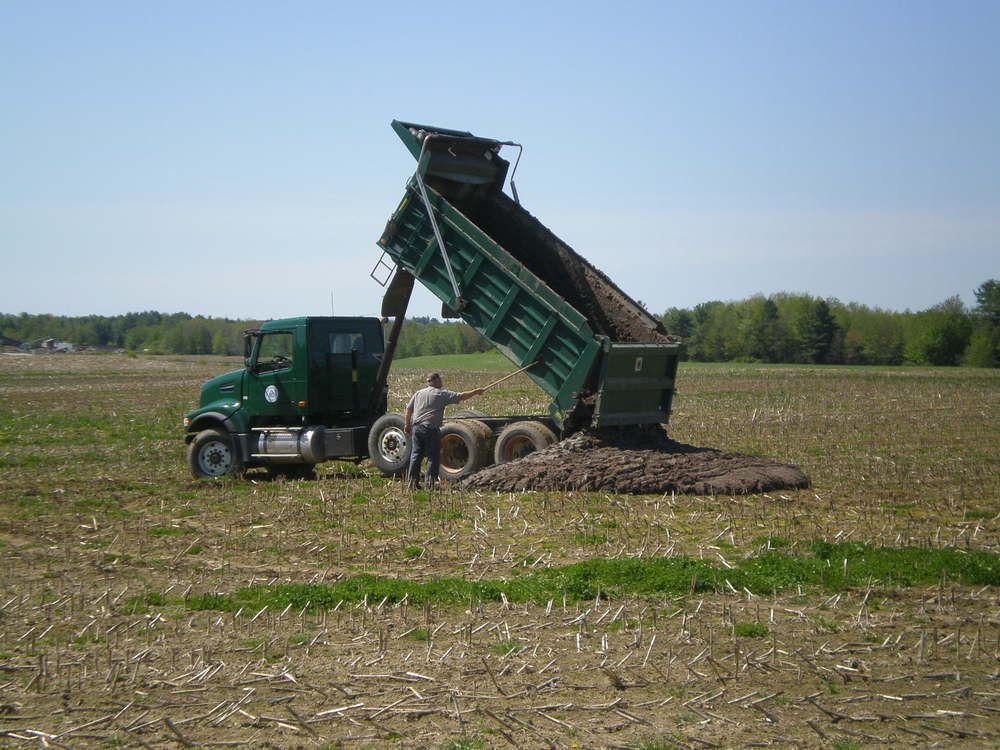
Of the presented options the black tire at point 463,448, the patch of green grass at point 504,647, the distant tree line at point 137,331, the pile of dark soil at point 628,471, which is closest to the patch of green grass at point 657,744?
the patch of green grass at point 504,647

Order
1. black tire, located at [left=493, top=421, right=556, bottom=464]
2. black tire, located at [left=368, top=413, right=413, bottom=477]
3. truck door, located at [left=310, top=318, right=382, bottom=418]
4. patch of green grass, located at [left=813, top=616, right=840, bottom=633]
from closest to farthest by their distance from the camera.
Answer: patch of green grass, located at [left=813, top=616, right=840, bottom=633]
black tire, located at [left=493, top=421, right=556, bottom=464]
black tire, located at [left=368, top=413, right=413, bottom=477]
truck door, located at [left=310, top=318, right=382, bottom=418]

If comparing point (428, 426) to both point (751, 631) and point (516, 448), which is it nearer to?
point (516, 448)

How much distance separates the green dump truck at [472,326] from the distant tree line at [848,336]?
Result: 6721 cm

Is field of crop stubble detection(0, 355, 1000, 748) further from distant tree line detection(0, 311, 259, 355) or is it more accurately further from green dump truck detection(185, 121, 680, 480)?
distant tree line detection(0, 311, 259, 355)

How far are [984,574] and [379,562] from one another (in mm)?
5320

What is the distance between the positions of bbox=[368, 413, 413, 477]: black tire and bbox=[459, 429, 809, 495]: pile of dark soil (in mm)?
1702

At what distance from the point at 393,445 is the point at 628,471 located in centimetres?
398

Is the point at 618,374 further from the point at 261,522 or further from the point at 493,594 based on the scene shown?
the point at 493,594

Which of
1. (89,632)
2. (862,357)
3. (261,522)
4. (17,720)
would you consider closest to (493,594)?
(89,632)

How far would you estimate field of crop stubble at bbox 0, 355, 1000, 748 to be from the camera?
18.7 feet

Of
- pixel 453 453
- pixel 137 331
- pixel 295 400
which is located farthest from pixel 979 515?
pixel 137 331

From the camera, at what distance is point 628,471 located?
1349 centimetres

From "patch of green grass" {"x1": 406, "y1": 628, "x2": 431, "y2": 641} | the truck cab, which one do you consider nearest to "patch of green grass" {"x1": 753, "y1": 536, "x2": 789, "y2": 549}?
"patch of green grass" {"x1": 406, "y1": 628, "x2": 431, "y2": 641}

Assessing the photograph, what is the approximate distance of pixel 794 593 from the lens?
27.0 feet
